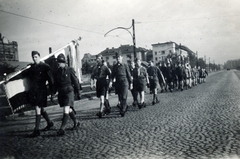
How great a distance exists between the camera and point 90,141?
4766 millimetres

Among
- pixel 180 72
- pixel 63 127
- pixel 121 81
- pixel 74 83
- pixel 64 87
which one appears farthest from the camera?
pixel 180 72

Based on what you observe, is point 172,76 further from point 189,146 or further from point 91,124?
point 189,146

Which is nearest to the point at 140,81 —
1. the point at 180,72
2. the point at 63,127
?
the point at 63,127

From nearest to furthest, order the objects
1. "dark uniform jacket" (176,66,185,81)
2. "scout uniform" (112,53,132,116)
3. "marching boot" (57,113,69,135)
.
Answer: "marching boot" (57,113,69,135) < "scout uniform" (112,53,132,116) < "dark uniform jacket" (176,66,185,81)

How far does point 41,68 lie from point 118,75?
282cm

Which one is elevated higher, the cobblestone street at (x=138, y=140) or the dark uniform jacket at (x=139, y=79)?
the dark uniform jacket at (x=139, y=79)

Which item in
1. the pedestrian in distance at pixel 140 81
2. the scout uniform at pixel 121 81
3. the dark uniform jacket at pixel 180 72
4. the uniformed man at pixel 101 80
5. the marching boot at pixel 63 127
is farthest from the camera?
the dark uniform jacket at pixel 180 72

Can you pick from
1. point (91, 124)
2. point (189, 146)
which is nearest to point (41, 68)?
point (91, 124)

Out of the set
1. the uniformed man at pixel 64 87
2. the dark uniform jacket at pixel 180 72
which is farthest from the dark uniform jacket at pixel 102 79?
the dark uniform jacket at pixel 180 72

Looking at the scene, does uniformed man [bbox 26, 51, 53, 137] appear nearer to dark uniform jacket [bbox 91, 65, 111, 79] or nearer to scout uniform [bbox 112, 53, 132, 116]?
dark uniform jacket [bbox 91, 65, 111, 79]

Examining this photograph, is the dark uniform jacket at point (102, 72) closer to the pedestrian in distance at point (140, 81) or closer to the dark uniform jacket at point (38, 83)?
the pedestrian in distance at point (140, 81)

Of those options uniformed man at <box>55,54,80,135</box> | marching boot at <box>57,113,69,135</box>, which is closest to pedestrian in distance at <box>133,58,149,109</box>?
uniformed man at <box>55,54,80,135</box>

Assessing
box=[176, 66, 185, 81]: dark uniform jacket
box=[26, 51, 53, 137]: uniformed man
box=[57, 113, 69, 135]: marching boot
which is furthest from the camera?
box=[176, 66, 185, 81]: dark uniform jacket

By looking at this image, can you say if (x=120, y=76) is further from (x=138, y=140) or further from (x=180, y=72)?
(x=180, y=72)
